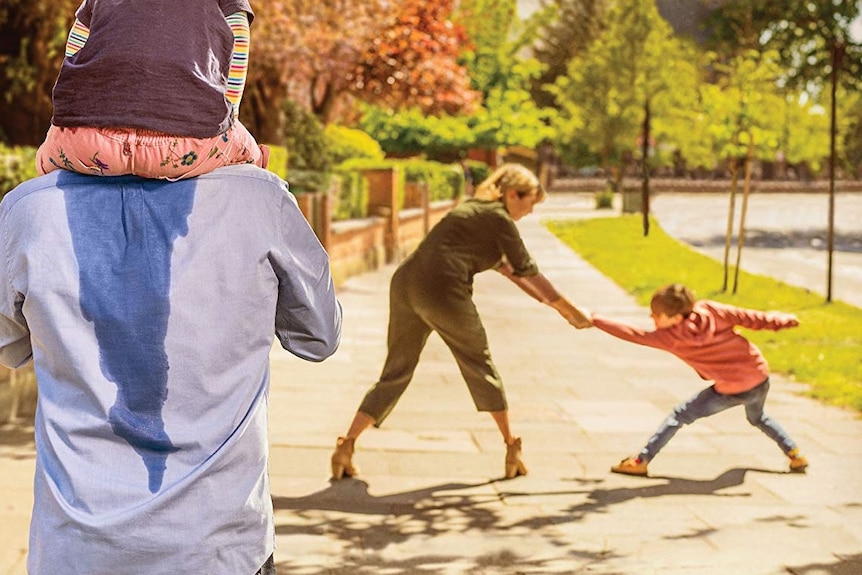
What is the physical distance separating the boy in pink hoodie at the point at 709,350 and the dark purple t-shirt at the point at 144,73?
3840 mm

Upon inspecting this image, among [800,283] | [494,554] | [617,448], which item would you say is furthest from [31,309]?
[800,283]

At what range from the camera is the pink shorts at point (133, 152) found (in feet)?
6.45

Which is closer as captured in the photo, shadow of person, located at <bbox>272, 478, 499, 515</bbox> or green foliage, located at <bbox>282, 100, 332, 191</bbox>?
shadow of person, located at <bbox>272, 478, 499, 515</bbox>

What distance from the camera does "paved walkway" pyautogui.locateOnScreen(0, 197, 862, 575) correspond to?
495 centimetres

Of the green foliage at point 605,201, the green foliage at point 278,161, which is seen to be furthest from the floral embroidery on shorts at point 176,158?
the green foliage at point 605,201

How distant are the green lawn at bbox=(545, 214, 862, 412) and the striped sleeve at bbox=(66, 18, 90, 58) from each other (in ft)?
24.0

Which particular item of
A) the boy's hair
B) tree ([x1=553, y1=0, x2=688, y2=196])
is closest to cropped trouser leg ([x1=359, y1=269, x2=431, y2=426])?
the boy's hair

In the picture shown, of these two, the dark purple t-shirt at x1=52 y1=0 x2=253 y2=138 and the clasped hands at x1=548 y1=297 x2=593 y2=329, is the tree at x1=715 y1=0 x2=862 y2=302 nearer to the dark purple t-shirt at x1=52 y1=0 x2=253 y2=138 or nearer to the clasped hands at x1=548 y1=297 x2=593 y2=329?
the clasped hands at x1=548 y1=297 x2=593 y2=329

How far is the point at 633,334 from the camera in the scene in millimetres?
5699

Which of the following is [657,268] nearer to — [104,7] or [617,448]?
[617,448]

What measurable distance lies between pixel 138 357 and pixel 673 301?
4.15 metres

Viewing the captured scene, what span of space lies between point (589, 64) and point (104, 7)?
65728mm

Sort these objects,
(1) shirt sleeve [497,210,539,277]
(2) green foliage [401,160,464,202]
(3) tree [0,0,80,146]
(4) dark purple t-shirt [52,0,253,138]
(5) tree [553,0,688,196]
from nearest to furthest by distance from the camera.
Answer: (4) dark purple t-shirt [52,0,253,138] < (1) shirt sleeve [497,210,539,277] < (3) tree [0,0,80,146] < (2) green foliage [401,160,464,202] < (5) tree [553,0,688,196]

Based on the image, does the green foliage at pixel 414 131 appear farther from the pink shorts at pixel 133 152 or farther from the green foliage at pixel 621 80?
the pink shorts at pixel 133 152
